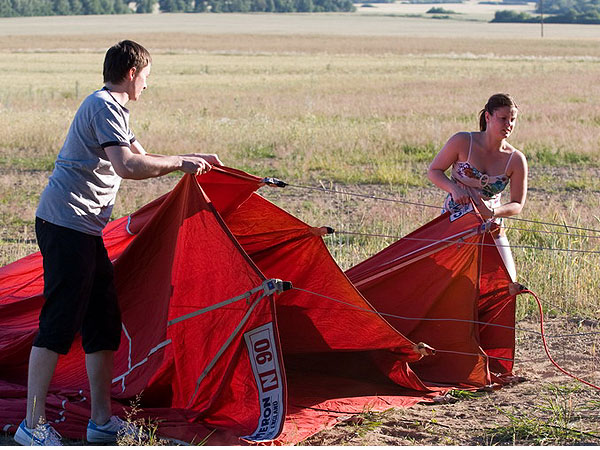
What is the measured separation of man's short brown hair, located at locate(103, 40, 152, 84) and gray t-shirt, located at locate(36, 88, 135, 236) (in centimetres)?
9

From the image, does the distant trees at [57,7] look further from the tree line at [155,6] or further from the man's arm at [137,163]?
the man's arm at [137,163]

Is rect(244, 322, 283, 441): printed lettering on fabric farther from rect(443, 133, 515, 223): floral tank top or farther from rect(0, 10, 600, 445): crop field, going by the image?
rect(443, 133, 515, 223): floral tank top

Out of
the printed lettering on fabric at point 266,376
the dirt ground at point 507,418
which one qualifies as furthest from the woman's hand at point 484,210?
the printed lettering on fabric at point 266,376

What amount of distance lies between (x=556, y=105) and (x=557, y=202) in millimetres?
11765

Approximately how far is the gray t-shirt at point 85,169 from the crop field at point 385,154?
161 cm

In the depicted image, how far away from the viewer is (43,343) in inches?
156

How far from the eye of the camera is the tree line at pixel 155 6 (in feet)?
392

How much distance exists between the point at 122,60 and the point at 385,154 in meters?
10.7

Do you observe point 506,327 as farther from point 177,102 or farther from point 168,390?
point 177,102

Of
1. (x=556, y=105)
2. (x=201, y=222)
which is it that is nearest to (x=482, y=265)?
(x=201, y=222)

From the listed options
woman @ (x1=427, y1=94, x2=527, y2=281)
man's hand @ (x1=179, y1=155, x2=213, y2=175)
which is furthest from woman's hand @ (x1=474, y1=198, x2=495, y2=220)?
man's hand @ (x1=179, y1=155, x2=213, y2=175)

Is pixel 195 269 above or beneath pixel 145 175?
beneath

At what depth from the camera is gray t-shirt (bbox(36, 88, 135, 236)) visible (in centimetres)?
384

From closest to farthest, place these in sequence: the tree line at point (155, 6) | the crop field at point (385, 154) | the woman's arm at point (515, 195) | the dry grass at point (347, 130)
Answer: the crop field at point (385, 154)
the woman's arm at point (515, 195)
the dry grass at point (347, 130)
the tree line at point (155, 6)
